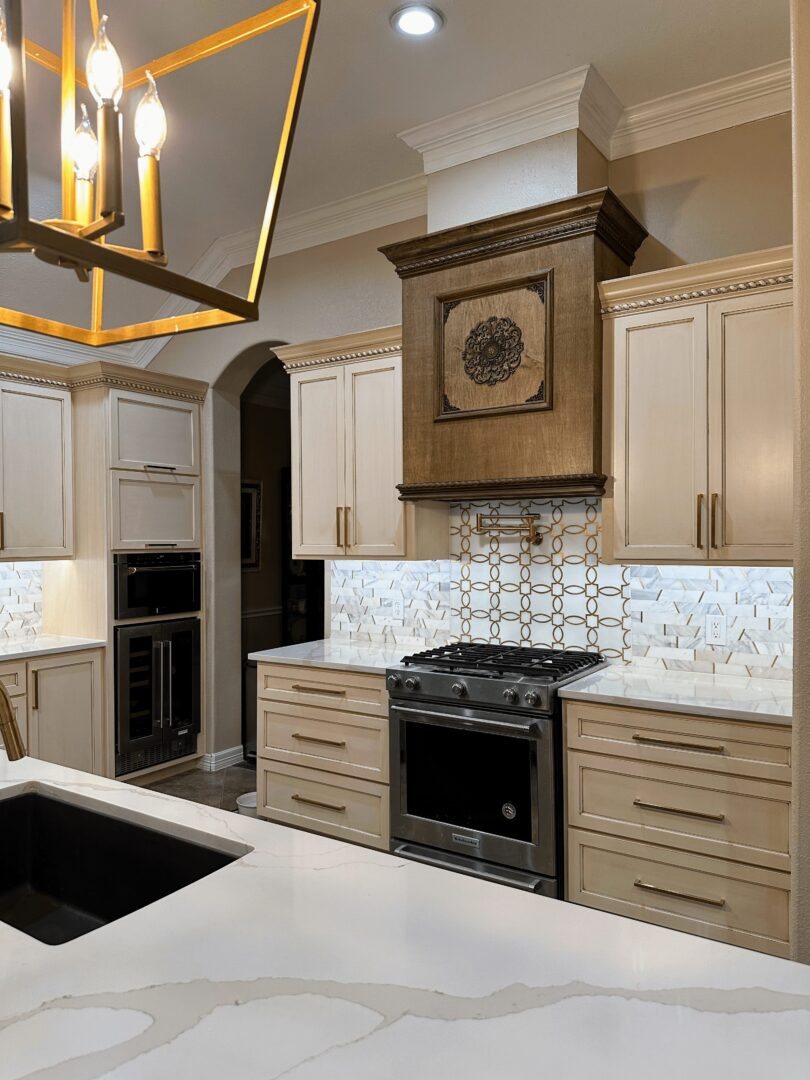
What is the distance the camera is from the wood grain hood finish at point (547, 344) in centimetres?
299

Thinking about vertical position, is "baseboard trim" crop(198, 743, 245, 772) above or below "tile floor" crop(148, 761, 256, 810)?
above

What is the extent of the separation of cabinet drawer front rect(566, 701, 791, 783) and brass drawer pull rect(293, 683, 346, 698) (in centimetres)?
104

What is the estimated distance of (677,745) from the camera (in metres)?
2.55

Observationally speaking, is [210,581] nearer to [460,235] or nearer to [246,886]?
[460,235]

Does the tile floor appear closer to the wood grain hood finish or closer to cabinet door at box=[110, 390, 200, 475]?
cabinet door at box=[110, 390, 200, 475]

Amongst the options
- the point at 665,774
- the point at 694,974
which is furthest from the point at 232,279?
the point at 694,974

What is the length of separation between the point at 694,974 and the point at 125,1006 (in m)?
0.68

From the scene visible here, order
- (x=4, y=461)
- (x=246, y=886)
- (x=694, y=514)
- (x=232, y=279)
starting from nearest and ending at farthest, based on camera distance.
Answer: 1. (x=246, y=886)
2. (x=694, y=514)
3. (x=4, y=461)
4. (x=232, y=279)

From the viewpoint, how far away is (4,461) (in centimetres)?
411

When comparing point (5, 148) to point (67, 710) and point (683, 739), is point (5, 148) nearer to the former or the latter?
point (683, 739)

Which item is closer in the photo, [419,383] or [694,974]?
[694,974]

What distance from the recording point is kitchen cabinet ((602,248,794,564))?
2.67m

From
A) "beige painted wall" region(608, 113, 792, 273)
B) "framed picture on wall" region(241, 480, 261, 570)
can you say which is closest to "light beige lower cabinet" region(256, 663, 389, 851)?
"beige painted wall" region(608, 113, 792, 273)

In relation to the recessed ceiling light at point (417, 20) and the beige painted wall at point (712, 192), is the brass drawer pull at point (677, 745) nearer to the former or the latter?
the beige painted wall at point (712, 192)
